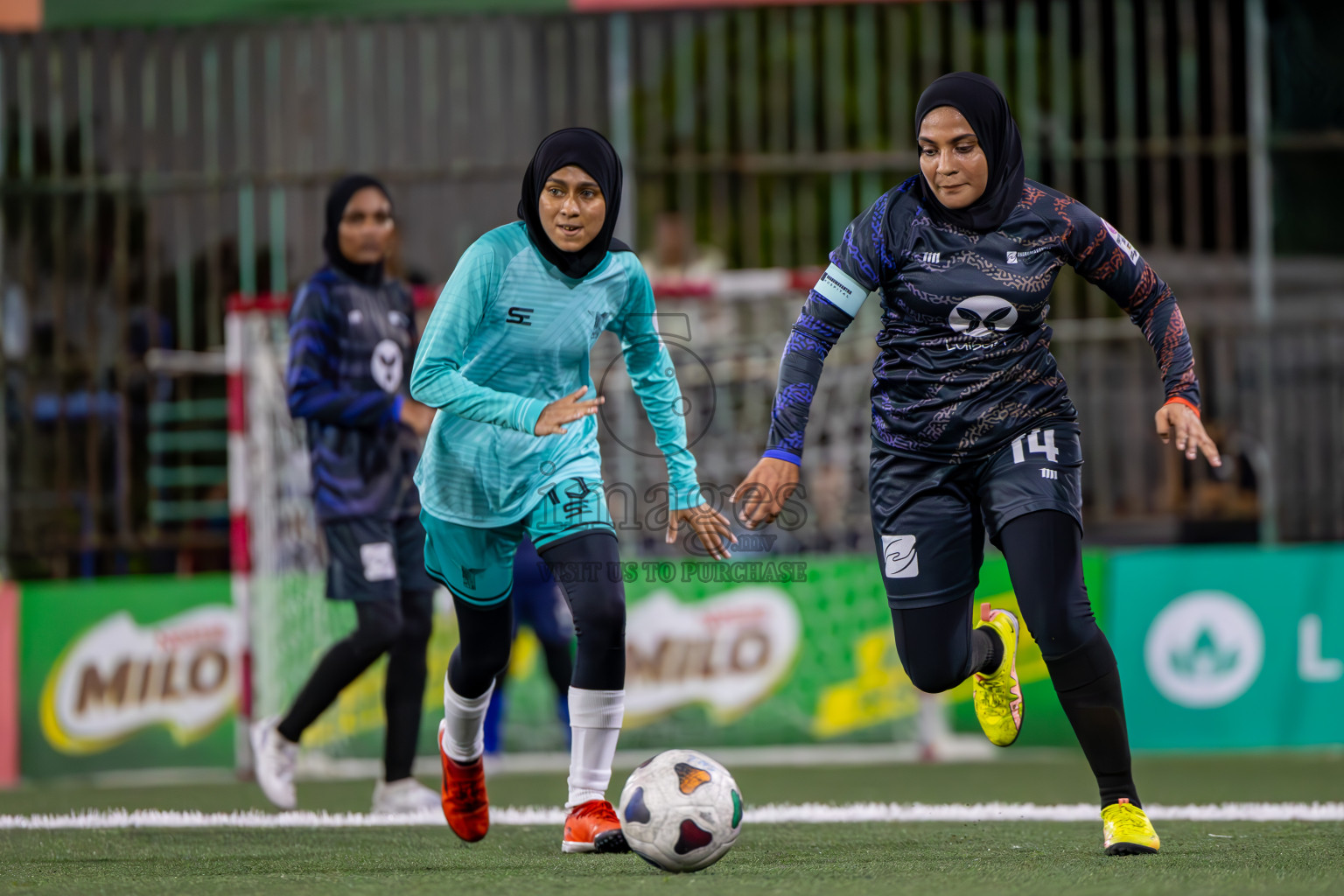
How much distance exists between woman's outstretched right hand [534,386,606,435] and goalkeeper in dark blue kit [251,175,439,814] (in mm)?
2416

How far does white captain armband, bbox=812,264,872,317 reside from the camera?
5031mm

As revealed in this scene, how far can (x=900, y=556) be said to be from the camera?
516cm

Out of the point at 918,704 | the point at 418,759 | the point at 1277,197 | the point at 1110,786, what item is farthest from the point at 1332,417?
the point at 1110,786

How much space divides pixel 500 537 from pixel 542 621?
348 cm

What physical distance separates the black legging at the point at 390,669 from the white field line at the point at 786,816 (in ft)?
1.11

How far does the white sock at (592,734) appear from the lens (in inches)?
200

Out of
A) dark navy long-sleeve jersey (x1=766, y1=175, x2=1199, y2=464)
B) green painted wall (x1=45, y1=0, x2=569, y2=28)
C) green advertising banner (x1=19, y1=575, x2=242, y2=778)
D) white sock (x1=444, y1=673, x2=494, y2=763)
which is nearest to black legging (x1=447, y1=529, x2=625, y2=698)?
white sock (x1=444, y1=673, x2=494, y2=763)

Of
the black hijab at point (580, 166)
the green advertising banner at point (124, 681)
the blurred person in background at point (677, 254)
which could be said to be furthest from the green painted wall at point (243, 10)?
the black hijab at point (580, 166)

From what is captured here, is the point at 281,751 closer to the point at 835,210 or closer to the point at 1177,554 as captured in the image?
the point at 1177,554

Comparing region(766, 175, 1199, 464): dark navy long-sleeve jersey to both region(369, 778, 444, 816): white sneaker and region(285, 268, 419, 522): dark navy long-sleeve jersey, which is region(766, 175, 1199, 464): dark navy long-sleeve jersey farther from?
region(369, 778, 444, 816): white sneaker

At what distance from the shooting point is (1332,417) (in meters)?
10.9

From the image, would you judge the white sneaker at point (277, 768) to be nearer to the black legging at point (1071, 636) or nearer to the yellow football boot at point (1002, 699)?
the yellow football boot at point (1002, 699)

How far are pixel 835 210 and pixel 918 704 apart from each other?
3768mm

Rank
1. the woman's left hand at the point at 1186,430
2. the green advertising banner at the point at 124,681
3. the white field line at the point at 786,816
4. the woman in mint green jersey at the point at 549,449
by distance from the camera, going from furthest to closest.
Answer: the green advertising banner at the point at 124,681 < the white field line at the point at 786,816 < the woman in mint green jersey at the point at 549,449 < the woman's left hand at the point at 1186,430
